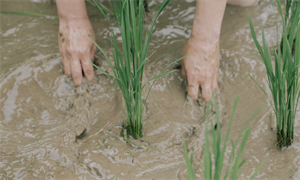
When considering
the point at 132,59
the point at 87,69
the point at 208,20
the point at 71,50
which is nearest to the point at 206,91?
the point at 208,20

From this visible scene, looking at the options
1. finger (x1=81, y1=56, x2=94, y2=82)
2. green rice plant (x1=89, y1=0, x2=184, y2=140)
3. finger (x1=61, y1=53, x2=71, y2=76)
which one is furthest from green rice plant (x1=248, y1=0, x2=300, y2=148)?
finger (x1=61, y1=53, x2=71, y2=76)

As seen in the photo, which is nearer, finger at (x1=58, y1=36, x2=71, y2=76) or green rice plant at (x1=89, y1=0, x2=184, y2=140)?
green rice plant at (x1=89, y1=0, x2=184, y2=140)

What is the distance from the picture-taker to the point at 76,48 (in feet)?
5.10

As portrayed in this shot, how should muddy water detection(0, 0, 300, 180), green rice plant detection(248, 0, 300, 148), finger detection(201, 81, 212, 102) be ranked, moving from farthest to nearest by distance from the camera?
finger detection(201, 81, 212, 102) → muddy water detection(0, 0, 300, 180) → green rice plant detection(248, 0, 300, 148)

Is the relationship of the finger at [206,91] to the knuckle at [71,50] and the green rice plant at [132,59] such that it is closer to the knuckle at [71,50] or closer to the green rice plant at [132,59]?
the green rice plant at [132,59]

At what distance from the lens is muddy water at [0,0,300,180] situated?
48.4 inches

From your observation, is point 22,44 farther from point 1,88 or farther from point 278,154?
point 278,154

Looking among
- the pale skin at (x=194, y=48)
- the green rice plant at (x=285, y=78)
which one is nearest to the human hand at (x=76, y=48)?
the pale skin at (x=194, y=48)

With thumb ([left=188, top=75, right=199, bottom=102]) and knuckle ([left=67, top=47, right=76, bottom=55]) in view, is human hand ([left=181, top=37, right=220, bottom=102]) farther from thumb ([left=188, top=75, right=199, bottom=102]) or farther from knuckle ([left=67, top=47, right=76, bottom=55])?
knuckle ([left=67, top=47, right=76, bottom=55])

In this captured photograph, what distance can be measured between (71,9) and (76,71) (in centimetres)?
36

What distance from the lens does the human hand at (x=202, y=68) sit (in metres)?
1.53

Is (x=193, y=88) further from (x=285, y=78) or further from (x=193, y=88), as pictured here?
(x=285, y=78)

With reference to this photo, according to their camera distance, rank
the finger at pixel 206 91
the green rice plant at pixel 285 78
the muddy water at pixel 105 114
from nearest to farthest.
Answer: the green rice plant at pixel 285 78, the muddy water at pixel 105 114, the finger at pixel 206 91

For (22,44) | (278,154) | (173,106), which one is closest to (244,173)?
(278,154)
